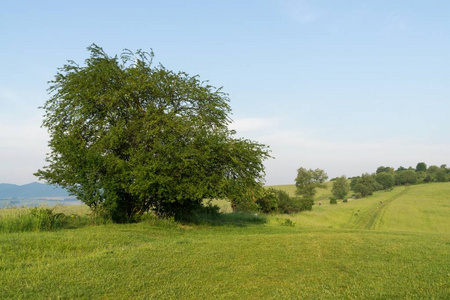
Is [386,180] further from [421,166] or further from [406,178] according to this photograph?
[421,166]

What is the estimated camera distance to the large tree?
16.0m

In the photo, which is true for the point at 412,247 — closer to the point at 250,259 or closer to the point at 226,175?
the point at 250,259

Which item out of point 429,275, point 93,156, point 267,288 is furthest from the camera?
point 93,156

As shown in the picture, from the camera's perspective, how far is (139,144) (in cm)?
1747

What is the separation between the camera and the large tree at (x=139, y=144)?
1598 cm

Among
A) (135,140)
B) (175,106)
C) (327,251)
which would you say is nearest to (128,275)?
(327,251)

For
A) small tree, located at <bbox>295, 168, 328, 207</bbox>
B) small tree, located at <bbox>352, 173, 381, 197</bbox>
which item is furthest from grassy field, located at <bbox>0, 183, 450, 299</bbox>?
small tree, located at <bbox>352, 173, 381, 197</bbox>

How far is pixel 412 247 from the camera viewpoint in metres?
11.7

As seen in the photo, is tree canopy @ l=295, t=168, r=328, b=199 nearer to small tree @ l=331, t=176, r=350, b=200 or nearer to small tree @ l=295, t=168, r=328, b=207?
small tree @ l=295, t=168, r=328, b=207

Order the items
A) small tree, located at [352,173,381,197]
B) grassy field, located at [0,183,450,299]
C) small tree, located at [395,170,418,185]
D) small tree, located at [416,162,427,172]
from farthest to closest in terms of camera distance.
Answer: small tree, located at [416,162,427,172] < small tree, located at [395,170,418,185] < small tree, located at [352,173,381,197] < grassy field, located at [0,183,450,299]

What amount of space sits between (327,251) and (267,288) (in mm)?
4337

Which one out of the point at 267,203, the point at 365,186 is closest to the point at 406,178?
the point at 365,186

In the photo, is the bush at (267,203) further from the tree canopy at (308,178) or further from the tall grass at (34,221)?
the tree canopy at (308,178)

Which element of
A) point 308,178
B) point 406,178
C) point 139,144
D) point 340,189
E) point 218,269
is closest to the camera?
point 218,269
